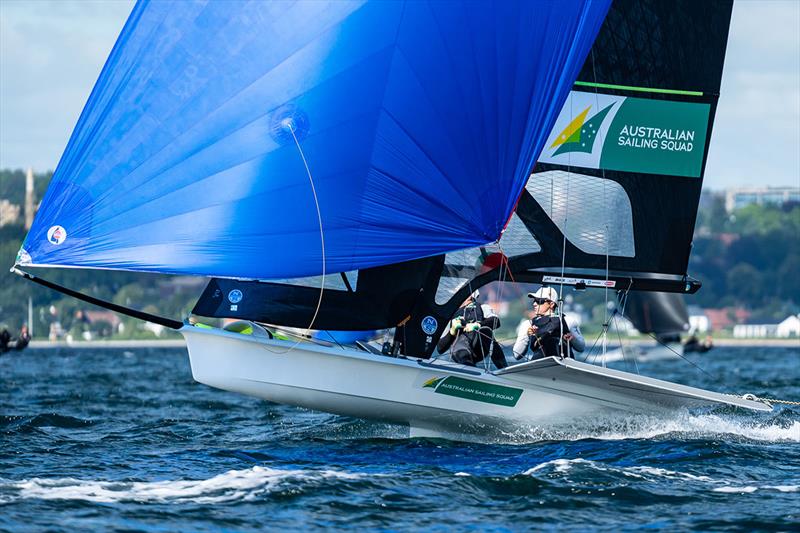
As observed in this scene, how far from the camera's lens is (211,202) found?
10.1m

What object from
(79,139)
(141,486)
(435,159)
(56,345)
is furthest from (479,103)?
(56,345)

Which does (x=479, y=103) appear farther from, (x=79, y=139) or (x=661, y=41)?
(x=79, y=139)

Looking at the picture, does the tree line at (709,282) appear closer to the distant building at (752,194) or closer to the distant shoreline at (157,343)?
the distant shoreline at (157,343)

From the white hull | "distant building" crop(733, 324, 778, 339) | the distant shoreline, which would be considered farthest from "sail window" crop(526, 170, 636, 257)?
"distant building" crop(733, 324, 778, 339)

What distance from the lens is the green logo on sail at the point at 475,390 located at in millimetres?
10680

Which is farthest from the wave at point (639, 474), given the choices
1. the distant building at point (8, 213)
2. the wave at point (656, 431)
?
the distant building at point (8, 213)

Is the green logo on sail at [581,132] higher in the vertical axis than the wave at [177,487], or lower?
higher

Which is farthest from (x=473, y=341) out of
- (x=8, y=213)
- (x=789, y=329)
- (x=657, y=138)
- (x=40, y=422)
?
(x=789, y=329)

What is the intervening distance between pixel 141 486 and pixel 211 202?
241cm

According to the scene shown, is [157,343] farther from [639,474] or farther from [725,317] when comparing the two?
[639,474]

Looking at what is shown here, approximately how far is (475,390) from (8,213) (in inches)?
A: 1492

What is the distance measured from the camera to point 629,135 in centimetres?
1205

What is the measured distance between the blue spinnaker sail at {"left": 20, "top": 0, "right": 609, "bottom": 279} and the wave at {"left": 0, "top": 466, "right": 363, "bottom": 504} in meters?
1.79

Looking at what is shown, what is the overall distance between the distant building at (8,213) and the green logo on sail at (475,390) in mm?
34233
